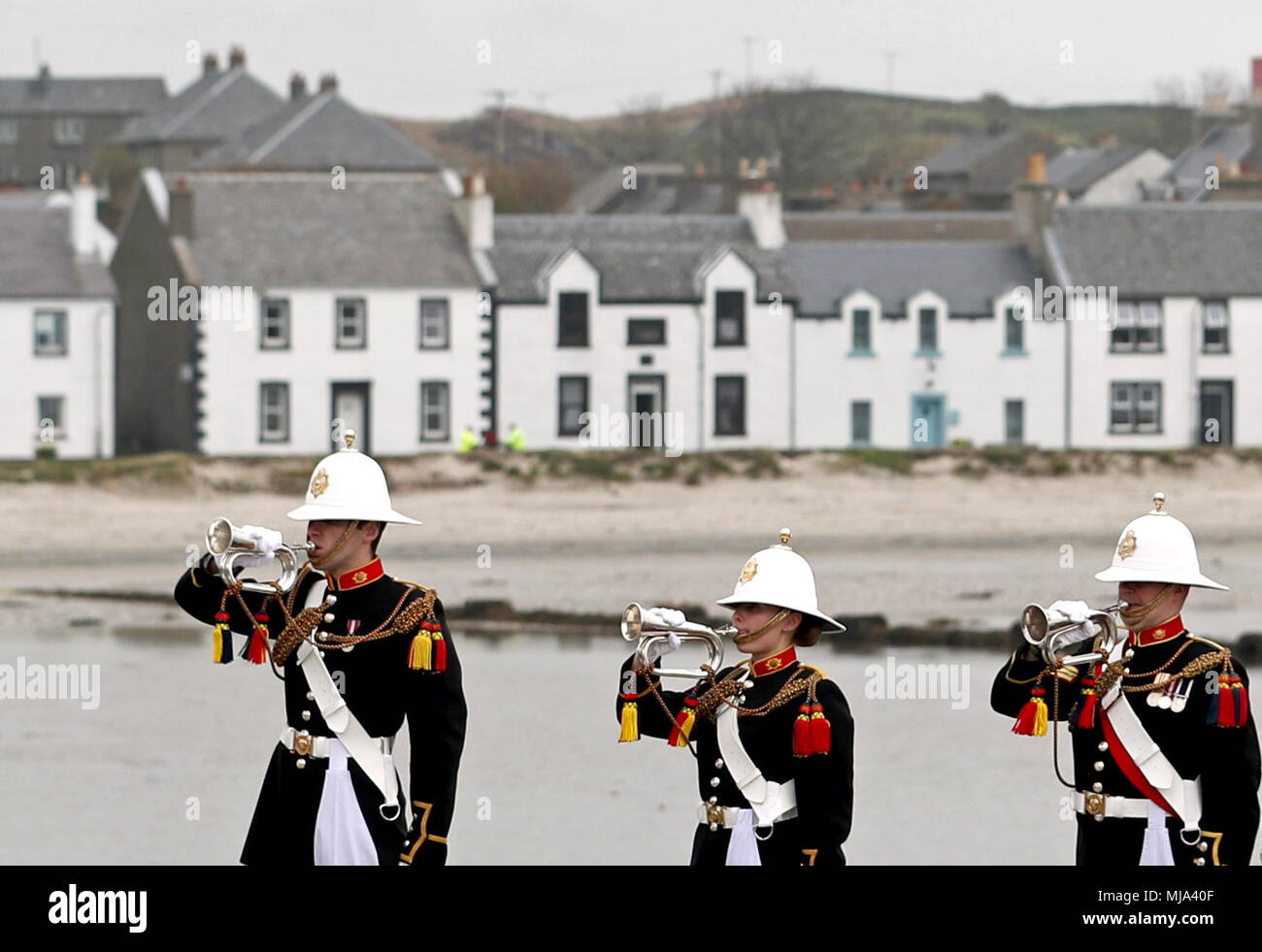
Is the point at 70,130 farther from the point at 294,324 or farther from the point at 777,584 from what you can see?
the point at 777,584

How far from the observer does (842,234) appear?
5781 cm

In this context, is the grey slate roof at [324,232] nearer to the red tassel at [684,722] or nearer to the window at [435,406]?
the window at [435,406]

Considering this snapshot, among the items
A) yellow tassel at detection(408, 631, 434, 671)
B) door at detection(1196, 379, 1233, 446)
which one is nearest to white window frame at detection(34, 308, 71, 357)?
door at detection(1196, 379, 1233, 446)

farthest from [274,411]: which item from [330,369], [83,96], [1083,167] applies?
[83,96]

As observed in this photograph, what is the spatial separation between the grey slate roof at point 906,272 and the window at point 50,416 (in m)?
16.3

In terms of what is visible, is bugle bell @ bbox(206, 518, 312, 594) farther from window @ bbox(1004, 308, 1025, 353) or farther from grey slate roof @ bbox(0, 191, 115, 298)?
window @ bbox(1004, 308, 1025, 353)

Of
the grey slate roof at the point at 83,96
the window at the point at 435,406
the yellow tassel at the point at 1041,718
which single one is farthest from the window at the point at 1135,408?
the grey slate roof at the point at 83,96

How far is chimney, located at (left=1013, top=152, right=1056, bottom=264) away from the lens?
53656 mm

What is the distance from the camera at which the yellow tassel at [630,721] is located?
299 inches

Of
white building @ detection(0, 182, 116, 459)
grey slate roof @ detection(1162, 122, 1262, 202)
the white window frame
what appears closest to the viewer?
white building @ detection(0, 182, 116, 459)

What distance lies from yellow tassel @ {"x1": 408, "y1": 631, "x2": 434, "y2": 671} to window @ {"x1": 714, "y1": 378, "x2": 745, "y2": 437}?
43.2m

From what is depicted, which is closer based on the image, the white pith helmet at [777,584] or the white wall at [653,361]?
the white pith helmet at [777,584]

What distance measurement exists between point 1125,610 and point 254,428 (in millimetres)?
42400
